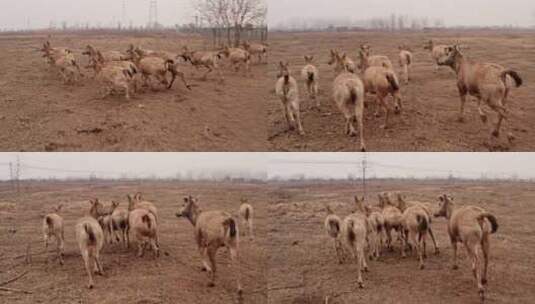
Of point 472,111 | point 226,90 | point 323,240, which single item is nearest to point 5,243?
point 226,90

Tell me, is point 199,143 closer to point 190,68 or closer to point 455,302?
point 190,68

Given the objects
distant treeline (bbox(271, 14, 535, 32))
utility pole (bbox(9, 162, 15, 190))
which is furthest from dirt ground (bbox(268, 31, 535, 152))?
utility pole (bbox(9, 162, 15, 190))

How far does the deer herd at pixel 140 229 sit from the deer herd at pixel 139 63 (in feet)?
4.14

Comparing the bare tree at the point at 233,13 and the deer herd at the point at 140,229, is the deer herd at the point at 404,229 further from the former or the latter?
the bare tree at the point at 233,13

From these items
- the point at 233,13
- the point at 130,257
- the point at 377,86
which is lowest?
the point at 130,257

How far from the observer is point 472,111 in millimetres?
4605

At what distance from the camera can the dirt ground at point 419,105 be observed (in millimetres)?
4492

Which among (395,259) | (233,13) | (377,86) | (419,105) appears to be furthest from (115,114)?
(395,259)

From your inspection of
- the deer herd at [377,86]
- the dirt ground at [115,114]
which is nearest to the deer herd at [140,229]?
the dirt ground at [115,114]

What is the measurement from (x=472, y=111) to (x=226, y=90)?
2.29 meters

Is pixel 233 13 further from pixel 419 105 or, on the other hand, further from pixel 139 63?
pixel 419 105

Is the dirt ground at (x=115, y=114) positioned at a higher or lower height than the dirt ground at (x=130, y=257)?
higher

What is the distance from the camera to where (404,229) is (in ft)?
17.6

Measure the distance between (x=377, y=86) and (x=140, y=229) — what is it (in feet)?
8.98
